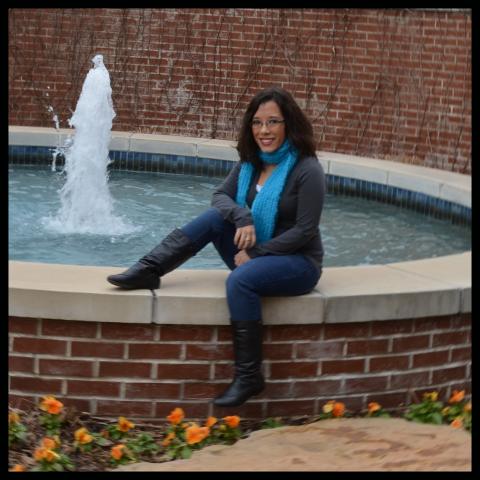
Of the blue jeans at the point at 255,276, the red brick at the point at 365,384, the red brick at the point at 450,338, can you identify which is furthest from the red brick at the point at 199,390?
the red brick at the point at 450,338

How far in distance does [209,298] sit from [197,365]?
0.92 feet

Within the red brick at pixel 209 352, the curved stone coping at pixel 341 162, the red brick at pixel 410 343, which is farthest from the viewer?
the curved stone coping at pixel 341 162

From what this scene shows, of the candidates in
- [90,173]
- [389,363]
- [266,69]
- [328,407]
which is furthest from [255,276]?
[266,69]

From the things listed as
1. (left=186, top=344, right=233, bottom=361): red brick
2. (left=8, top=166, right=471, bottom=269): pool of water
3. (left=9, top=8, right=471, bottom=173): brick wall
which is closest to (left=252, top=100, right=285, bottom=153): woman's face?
(left=186, top=344, right=233, bottom=361): red brick

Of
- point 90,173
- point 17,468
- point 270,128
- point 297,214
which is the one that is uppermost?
point 270,128

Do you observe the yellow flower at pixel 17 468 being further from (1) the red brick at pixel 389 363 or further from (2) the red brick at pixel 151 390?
(1) the red brick at pixel 389 363

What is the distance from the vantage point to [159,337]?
A: 13.1 ft

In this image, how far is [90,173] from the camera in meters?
8.45

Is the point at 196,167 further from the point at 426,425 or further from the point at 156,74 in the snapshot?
the point at 426,425

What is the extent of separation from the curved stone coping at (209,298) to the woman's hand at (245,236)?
194mm

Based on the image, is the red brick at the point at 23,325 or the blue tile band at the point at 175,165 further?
the blue tile band at the point at 175,165

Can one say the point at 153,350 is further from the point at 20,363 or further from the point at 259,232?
the point at 259,232

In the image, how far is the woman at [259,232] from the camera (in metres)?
3.96

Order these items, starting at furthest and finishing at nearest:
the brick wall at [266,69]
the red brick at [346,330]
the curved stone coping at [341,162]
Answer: the brick wall at [266,69] < the curved stone coping at [341,162] < the red brick at [346,330]
